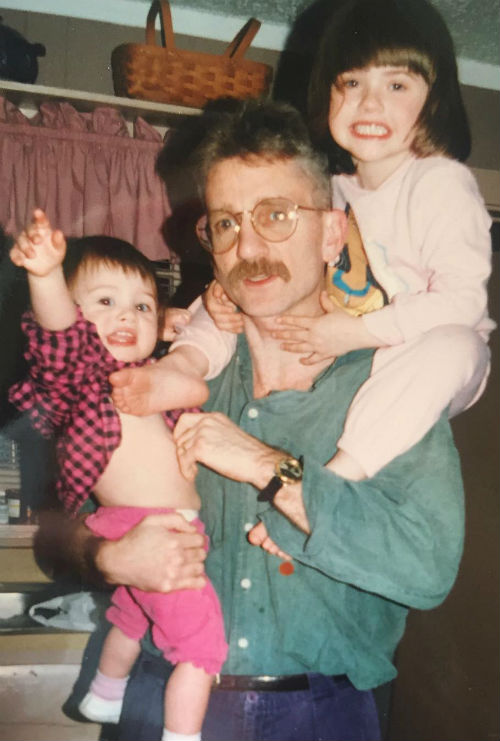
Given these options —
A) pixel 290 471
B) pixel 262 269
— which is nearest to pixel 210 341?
pixel 262 269

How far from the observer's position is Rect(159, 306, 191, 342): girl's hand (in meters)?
1.01

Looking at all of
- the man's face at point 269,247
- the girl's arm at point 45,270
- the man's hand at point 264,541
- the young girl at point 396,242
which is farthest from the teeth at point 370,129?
the man's hand at point 264,541

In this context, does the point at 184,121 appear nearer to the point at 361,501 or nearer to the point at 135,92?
the point at 135,92

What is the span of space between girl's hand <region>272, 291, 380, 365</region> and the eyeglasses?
4.8 inches

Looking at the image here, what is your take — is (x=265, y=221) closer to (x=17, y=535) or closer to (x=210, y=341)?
(x=210, y=341)

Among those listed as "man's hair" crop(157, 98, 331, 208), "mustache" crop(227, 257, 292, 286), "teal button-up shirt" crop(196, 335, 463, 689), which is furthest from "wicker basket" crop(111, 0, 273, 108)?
"teal button-up shirt" crop(196, 335, 463, 689)

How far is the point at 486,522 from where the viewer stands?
3.64 feet

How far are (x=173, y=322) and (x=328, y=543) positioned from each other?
0.41 meters

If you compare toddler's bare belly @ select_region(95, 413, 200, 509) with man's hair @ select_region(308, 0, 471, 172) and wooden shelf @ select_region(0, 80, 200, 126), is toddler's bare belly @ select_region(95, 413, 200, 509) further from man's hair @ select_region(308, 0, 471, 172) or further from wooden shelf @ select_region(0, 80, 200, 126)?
wooden shelf @ select_region(0, 80, 200, 126)

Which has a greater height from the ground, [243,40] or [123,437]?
[243,40]

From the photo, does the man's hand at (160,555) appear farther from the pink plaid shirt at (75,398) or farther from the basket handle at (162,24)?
the basket handle at (162,24)

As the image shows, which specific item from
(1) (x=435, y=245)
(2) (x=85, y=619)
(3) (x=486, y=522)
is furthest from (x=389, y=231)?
(2) (x=85, y=619)

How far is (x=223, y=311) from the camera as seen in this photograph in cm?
103

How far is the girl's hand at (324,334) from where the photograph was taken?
0.96 metres
